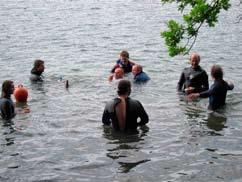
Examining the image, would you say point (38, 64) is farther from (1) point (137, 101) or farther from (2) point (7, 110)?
(1) point (137, 101)

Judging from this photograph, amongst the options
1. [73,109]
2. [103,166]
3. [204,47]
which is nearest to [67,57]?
[204,47]

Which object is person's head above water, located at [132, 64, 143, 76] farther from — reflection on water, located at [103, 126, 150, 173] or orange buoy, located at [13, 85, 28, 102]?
reflection on water, located at [103, 126, 150, 173]

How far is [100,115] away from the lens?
52.9ft

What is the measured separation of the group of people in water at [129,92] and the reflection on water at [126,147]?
0.80 feet

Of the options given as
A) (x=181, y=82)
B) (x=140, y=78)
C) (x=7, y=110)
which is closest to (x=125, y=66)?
(x=140, y=78)

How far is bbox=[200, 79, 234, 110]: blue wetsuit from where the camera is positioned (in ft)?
51.8

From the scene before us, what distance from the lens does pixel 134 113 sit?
44.2ft

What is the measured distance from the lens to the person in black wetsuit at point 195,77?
1738 centimetres

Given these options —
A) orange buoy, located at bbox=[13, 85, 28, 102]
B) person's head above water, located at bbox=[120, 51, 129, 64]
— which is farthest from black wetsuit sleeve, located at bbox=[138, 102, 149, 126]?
person's head above water, located at bbox=[120, 51, 129, 64]

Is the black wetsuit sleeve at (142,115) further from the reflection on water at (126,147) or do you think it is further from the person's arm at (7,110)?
the person's arm at (7,110)

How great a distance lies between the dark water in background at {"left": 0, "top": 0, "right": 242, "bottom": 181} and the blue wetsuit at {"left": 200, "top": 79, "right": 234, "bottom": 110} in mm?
375

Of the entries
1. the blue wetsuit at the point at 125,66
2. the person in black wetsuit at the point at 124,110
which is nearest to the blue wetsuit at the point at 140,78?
the blue wetsuit at the point at 125,66

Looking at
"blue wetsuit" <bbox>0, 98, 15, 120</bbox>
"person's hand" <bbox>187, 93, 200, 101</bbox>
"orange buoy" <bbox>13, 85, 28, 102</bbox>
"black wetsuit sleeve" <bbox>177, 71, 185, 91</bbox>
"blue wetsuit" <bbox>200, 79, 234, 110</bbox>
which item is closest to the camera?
"blue wetsuit" <bbox>0, 98, 15, 120</bbox>

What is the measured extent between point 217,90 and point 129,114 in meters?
3.74
